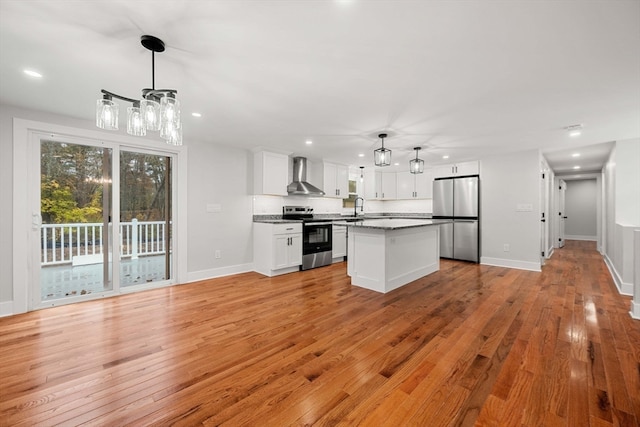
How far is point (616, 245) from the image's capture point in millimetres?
4113

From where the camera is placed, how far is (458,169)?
599 cm

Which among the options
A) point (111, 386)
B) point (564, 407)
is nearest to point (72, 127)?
point (111, 386)

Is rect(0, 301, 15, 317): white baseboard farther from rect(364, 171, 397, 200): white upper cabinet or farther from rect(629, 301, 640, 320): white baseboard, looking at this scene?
rect(629, 301, 640, 320): white baseboard

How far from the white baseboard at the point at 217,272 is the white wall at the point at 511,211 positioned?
16.0ft

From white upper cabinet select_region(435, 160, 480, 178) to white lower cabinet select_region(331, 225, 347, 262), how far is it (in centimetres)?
276

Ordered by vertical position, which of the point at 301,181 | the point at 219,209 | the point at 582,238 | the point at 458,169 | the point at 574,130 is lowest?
the point at 582,238

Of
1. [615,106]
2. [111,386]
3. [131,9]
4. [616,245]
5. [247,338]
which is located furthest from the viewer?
[616,245]

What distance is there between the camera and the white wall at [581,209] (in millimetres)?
8773

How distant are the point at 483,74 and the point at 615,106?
74.0 inches

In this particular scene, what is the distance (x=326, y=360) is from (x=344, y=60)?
2.28 meters

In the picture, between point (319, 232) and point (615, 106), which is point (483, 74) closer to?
point (615, 106)

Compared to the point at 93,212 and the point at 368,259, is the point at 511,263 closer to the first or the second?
the point at 368,259

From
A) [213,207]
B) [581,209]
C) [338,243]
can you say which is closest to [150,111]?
[213,207]

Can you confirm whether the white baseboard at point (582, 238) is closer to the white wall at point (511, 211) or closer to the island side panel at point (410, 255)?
the white wall at point (511, 211)
